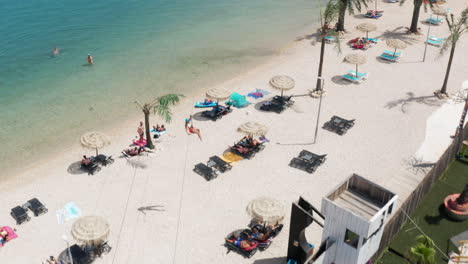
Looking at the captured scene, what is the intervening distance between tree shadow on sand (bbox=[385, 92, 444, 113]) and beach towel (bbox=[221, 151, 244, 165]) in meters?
13.9

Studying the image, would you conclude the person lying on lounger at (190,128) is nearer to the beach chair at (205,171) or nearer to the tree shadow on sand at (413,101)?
the beach chair at (205,171)

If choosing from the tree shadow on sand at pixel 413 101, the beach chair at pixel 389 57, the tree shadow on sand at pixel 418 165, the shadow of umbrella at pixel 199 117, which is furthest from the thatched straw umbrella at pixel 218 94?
the beach chair at pixel 389 57

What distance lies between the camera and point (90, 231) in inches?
820

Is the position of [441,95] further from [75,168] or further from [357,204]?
[75,168]

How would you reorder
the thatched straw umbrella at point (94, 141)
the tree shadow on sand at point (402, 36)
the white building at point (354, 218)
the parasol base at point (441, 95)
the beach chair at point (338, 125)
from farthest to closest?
the tree shadow on sand at point (402, 36) < the parasol base at point (441, 95) < the beach chair at point (338, 125) < the thatched straw umbrella at point (94, 141) < the white building at point (354, 218)

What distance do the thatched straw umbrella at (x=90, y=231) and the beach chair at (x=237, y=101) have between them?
666 inches

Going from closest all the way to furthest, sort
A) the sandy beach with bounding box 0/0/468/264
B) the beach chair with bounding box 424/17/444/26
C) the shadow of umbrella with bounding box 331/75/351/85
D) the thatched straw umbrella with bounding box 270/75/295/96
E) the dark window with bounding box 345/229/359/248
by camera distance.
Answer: the dark window with bounding box 345/229/359/248
the sandy beach with bounding box 0/0/468/264
the thatched straw umbrella with bounding box 270/75/295/96
the shadow of umbrella with bounding box 331/75/351/85
the beach chair with bounding box 424/17/444/26

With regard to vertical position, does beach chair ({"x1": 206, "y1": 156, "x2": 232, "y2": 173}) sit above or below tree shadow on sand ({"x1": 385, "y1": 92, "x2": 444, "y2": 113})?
below

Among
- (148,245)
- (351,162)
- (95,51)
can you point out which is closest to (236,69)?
(95,51)

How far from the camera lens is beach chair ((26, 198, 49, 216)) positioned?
2483 centimetres

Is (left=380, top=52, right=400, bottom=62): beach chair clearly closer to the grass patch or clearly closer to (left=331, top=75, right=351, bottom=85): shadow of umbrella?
(left=331, top=75, right=351, bottom=85): shadow of umbrella

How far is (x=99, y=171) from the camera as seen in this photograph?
28391 mm

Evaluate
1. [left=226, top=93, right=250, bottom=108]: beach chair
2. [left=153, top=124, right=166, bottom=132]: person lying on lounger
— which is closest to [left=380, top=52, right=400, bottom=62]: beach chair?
[left=226, top=93, right=250, bottom=108]: beach chair

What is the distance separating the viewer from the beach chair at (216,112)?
112 feet
